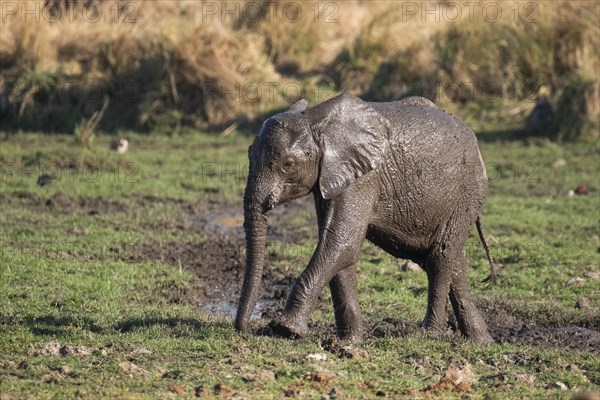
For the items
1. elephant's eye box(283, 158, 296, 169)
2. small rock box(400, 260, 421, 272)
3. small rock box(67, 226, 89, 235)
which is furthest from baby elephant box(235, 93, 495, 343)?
small rock box(67, 226, 89, 235)

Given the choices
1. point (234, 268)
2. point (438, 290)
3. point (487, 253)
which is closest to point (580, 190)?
point (234, 268)

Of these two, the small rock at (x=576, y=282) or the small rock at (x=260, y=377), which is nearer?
the small rock at (x=260, y=377)

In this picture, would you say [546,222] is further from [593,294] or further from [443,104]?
[443,104]

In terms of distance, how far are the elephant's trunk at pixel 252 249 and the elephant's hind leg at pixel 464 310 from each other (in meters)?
1.78

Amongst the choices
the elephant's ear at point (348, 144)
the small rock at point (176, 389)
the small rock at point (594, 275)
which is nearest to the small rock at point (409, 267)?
the small rock at point (594, 275)

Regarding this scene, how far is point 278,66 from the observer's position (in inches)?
877

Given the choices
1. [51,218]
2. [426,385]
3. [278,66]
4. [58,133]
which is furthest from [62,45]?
[426,385]

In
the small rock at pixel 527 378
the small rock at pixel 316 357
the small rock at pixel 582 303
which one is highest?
the small rock at pixel 316 357

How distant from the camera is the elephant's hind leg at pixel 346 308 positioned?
911cm

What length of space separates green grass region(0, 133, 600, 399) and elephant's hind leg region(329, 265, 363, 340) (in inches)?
15.9

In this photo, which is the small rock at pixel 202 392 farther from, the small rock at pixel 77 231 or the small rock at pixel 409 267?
the small rock at pixel 77 231

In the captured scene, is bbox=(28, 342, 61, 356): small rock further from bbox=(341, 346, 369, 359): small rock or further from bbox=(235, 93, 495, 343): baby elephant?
bbox=(341, 346, 369, 359): small rock

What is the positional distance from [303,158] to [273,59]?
1432cm

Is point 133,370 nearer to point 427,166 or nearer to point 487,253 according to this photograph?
point 427,166
